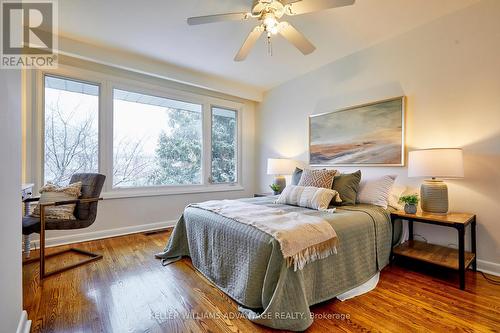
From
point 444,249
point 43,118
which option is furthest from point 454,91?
point 43,118

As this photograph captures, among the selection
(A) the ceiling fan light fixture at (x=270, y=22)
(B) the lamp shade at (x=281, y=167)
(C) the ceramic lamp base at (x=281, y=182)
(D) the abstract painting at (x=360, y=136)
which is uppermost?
(A) the ceiling fan light fixture at (x=270, y=22)

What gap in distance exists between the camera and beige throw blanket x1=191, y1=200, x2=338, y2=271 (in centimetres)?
154

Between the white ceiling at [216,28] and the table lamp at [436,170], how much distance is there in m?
1.44

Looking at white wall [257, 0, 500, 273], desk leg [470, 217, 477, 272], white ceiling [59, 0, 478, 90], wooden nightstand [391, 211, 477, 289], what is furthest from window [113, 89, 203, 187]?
desk leg [470, 217, 477, 272]

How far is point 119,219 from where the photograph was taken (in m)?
3.44

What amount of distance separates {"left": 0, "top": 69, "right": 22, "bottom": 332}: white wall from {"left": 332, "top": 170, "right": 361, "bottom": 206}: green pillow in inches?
104

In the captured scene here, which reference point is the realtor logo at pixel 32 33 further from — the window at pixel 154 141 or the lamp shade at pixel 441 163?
the lamp shade at pixel 441 163

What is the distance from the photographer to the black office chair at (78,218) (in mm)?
2221

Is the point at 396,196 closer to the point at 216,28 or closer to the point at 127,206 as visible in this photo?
the point at 216,28

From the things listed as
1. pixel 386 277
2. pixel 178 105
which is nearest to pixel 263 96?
pixel 178 105

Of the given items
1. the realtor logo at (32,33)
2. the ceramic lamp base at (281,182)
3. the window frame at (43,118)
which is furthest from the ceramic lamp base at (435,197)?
the window frame at (43,118)

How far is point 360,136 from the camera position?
10.3ft

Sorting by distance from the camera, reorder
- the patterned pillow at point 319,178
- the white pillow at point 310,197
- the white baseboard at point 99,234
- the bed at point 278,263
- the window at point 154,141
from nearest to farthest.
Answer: the bed at point 278,263, the white pillow at point 310,197, the patterned pillow at point 319,178, the white baseboard at point 99,234, the window at point 154,141

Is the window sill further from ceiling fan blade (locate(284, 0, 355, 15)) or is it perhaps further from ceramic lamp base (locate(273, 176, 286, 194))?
ceiling fan blade (locate(284, 0, 355, 15))
